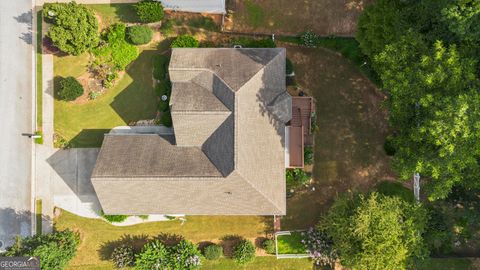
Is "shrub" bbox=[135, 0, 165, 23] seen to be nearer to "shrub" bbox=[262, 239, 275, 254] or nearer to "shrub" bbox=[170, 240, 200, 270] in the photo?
"shrub" bbox=[170, 240, 200, 270]

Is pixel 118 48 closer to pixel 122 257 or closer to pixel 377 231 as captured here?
pixel 122 257

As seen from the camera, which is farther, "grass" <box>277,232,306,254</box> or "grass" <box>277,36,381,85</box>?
"grass" <box>277,232,306,254</box>

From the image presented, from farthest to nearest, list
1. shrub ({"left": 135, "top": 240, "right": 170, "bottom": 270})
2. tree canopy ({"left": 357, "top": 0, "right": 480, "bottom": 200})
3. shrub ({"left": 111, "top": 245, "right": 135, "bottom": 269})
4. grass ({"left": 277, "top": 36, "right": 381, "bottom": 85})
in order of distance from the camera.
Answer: grass ({"left": 277, "top": 36, "right": 381, "bottom": 85})
shrub ({"left": 111, "top": 245, "right": 135, "bottom": 269})
shrub ({"left": 135, "top": 240, "right": 170, "bottom": 270})
tree canopy ({"left": 357, "top": 0, "right": 480, "bottom": 200})

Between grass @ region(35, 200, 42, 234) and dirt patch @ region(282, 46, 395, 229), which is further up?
dirt patch @ region(282, 46, 395, 229)

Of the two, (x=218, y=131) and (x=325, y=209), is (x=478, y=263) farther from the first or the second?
(x=218, y=131)

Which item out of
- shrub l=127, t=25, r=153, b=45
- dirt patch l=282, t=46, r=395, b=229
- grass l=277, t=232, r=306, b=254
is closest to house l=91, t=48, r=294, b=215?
shrub l=127, t=25, r=153, b=45

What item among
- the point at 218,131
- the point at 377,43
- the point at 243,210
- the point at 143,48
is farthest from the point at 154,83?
the point at 377,43

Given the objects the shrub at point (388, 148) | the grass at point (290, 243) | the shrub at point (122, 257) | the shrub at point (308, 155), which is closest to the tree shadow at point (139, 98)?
the shrub at point (122, 257)

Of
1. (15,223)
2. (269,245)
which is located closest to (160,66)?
(269,245)
